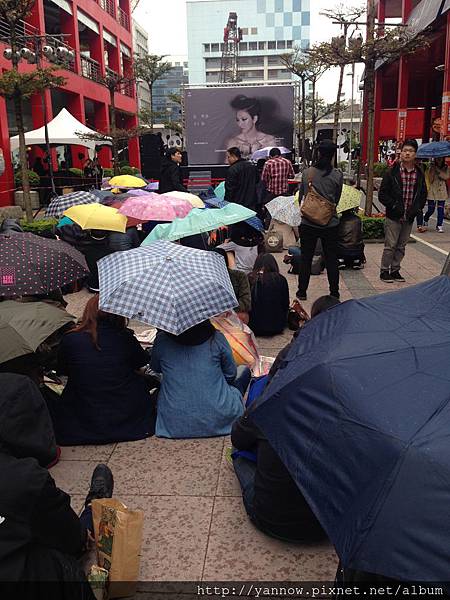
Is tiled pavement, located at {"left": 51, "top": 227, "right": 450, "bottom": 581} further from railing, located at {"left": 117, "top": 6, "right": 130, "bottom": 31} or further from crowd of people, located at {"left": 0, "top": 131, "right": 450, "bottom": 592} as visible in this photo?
railing, located at {"left": 117, "top": 6, "right": 130, "bottom": 31}

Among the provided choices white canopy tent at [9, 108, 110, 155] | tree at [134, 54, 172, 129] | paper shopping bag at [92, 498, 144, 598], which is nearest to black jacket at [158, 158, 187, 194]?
paper shopping bag at [92, 498, 144, 598]

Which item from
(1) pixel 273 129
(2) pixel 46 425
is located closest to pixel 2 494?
(2) pixel 46 425

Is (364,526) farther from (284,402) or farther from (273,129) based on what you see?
(273,129)

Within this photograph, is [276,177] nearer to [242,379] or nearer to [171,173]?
[171,173]

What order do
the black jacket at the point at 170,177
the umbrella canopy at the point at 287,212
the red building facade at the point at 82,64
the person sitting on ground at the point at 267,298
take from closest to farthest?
the person sitting on ground at the point at 267,298 → the umbrella canopy at the point at 287,212 → the black jacket at the point at 170,177 → the red building facade at the point at 82,64

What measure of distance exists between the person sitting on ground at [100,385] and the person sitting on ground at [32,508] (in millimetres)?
1508

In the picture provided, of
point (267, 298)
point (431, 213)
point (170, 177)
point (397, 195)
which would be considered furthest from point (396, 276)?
point (431, 213)

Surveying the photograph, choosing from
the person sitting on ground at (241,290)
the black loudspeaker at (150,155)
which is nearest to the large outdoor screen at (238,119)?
the black loudspeaker at (150,155)

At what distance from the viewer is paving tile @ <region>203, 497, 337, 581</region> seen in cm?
295

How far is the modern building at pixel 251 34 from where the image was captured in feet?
373

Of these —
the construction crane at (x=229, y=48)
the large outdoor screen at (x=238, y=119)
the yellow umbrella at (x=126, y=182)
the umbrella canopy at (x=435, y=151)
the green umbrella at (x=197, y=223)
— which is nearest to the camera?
the green umbrella at (x=197, y=223)

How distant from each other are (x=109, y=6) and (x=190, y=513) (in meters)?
40.1

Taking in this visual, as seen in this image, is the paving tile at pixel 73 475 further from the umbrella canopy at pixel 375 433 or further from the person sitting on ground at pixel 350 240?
the person sitting on ground at pixel 350 240

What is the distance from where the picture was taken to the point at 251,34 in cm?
11962
